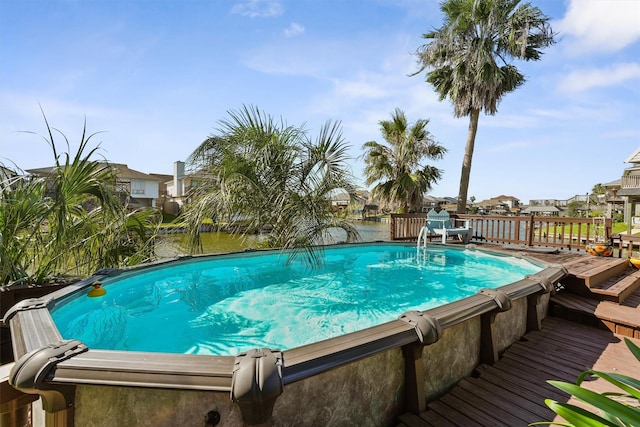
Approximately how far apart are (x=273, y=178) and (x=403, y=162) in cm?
872

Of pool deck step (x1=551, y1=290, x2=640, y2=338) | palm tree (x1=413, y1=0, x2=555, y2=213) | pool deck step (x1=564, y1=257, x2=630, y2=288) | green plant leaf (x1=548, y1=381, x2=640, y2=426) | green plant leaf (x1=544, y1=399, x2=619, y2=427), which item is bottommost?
pool deck step (x1=551, y1=290, x2=640, y2=338)

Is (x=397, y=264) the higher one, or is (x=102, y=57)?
(x=102, y=57)

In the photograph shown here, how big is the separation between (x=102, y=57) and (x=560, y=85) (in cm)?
1157

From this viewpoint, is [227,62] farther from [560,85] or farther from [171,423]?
[560,85]

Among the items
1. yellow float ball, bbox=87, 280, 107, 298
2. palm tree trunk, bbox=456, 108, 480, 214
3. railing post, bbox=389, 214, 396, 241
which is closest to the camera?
yellow float ball, bbox=87, 280, 107, 298

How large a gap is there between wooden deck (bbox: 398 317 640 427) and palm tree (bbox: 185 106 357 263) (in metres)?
3.48

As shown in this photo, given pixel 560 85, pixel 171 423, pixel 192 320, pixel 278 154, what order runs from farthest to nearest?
pixel 560 85, pixel 278 154, pixel 192 320, pixel 171 423

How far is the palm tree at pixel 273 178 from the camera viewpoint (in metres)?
5.41

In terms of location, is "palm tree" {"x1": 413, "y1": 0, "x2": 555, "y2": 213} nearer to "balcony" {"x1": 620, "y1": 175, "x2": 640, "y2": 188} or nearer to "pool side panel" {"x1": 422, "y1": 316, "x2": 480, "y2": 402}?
"balcony" {"x1": 620, "y1": 175, "x2": 640, "y2": 188}

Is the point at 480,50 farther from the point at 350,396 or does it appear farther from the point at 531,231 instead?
the point at 350,396

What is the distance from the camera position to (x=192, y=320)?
349cm

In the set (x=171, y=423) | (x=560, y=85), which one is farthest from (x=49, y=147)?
(x=560, y=85)

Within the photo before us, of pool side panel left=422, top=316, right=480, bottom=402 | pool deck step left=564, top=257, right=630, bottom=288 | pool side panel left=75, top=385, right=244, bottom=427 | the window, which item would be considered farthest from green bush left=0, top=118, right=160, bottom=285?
the window

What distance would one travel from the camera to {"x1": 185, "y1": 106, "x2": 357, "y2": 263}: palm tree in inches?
213
